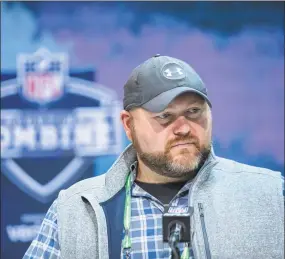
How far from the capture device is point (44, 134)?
2344mm

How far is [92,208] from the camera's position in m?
1.33

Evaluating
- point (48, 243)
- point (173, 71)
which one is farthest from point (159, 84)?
point (48, 243)

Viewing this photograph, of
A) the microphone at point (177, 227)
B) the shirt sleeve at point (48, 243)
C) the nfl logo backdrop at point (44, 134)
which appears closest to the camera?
the microphone at point (177, 227)

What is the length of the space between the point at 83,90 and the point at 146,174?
3.31 feet

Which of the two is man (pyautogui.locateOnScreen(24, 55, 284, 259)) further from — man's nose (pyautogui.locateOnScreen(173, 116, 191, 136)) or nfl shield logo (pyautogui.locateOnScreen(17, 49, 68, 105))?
nfl shield logo (pyautogui.locateOnScreen(17, 49, 68, 105))

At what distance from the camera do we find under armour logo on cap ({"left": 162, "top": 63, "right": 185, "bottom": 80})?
133cm

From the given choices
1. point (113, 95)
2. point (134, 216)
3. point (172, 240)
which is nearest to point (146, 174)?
point (134, 216)

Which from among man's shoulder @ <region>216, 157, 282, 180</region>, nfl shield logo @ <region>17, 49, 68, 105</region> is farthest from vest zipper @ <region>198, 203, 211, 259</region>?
nfl shield logo @ <region>17, 49, 68, 105</region>

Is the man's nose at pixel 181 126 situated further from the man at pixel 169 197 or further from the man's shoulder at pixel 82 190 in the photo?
the man's shoulder at pixel 82 190

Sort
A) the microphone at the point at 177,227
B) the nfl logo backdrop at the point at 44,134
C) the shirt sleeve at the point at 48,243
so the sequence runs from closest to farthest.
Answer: the microphone at the point at 177,227, the shirt sleeve at the point at 48,243, the nfl logo backdrop at the point at 44,134

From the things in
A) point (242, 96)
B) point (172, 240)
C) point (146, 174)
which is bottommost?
point (172, 240)

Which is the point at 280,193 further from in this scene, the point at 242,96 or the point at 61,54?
the point at 61,54

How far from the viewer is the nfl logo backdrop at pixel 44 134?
2.32 meters

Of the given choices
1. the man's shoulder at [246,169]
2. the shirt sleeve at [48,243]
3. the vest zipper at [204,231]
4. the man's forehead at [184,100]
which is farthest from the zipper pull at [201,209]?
the shirt sleeve at [48,243]
